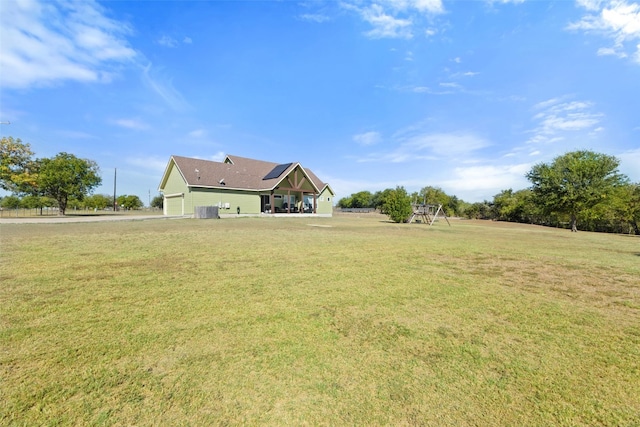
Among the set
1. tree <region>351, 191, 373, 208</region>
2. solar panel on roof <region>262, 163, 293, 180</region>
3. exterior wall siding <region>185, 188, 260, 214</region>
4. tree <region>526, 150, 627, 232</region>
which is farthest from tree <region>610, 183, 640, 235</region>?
tree <region>351, 191, 373, 208</region>

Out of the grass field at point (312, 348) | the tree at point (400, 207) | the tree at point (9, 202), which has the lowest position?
the grass field at point (312, 348)

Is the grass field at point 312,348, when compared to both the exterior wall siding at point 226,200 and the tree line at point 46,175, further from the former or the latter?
the tree line at point 46,175

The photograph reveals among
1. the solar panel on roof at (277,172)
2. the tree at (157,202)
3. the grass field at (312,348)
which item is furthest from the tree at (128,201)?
the grass field at (312,348)

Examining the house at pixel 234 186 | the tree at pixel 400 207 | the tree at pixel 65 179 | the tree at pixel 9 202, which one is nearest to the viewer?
the tree at pixel 400 207

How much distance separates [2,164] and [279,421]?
51533mm

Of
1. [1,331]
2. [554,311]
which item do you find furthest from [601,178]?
[1,331]

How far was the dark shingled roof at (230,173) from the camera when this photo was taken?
26.9m

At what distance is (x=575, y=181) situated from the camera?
77.1ft

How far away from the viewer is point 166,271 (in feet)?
18.2

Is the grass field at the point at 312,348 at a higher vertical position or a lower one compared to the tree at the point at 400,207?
lower

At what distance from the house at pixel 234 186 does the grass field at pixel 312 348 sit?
Answer: 22.0m

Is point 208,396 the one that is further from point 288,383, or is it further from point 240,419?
point 288,383

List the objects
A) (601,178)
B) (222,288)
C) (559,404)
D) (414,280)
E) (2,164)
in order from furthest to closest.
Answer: (2,164) → (601,178) → (414,280) → (222,288) → (559,404)

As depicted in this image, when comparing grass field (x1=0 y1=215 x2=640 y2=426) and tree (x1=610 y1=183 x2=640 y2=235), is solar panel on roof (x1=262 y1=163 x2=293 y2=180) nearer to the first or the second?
grass field (x1=0 y1=215 x2=640 y2=426)
